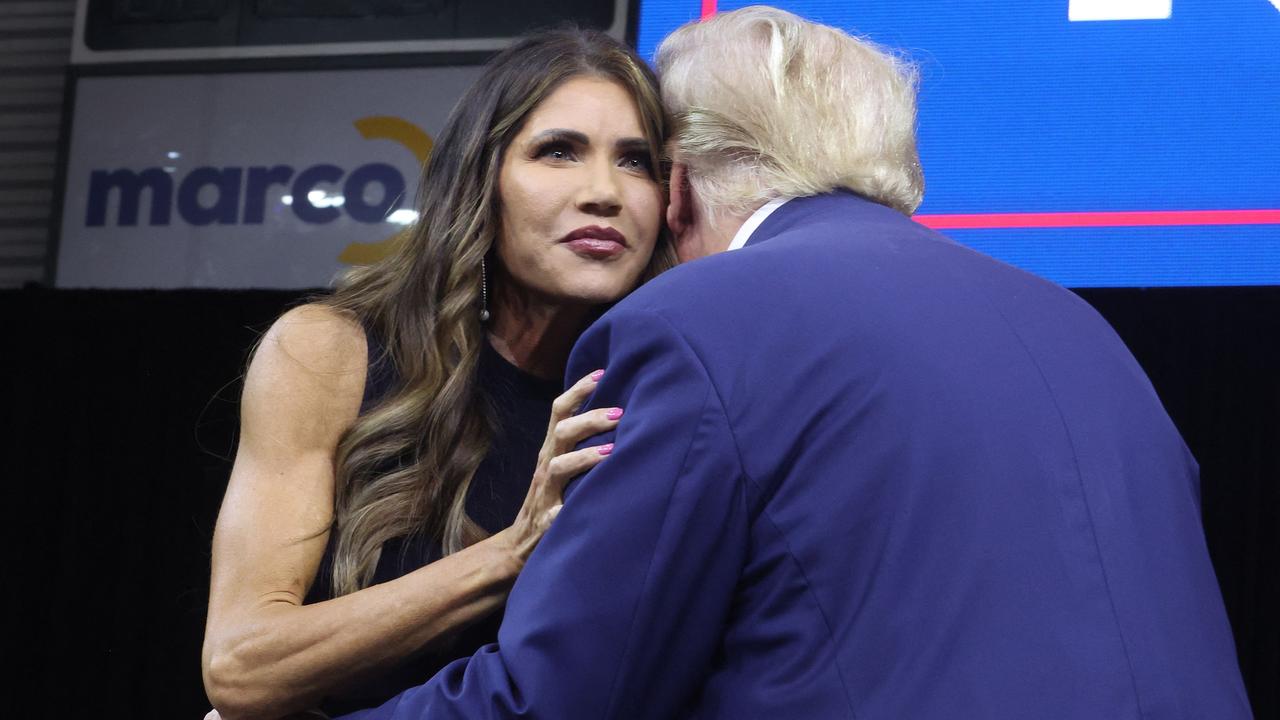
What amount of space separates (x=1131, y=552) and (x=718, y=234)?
1.79 feet

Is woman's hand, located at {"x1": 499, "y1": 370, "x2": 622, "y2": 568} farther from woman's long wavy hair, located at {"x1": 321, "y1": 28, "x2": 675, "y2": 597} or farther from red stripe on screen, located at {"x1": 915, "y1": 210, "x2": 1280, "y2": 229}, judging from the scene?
red stripe on screen, located at {"x1": 915, "y1": 210, "x2": 1280, "y2": 229}

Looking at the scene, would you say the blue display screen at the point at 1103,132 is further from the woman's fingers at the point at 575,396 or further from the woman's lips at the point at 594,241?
the woman's fingers at the point at 575,396

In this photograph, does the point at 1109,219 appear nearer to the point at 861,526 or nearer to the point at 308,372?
the point at 308,372

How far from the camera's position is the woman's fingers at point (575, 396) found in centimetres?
123


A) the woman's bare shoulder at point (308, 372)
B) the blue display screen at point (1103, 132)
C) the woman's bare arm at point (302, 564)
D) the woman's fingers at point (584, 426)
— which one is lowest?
the woman's bare arm at point (302, 564)

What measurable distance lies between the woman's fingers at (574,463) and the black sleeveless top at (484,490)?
361mm

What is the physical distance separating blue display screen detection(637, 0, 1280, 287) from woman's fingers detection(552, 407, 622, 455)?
152cm

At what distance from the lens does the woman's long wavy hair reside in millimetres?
1727

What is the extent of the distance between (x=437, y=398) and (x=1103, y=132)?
1.43m

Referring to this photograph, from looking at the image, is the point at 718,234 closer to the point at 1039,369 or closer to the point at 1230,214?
the point at 1039,369

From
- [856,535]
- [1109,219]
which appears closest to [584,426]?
[856,535]

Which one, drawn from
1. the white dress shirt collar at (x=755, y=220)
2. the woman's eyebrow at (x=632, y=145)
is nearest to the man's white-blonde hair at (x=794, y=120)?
the white dress shirt collar at (x=755, y=220)

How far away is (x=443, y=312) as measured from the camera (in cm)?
190

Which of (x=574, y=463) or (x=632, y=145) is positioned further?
(x=632, y=145)
